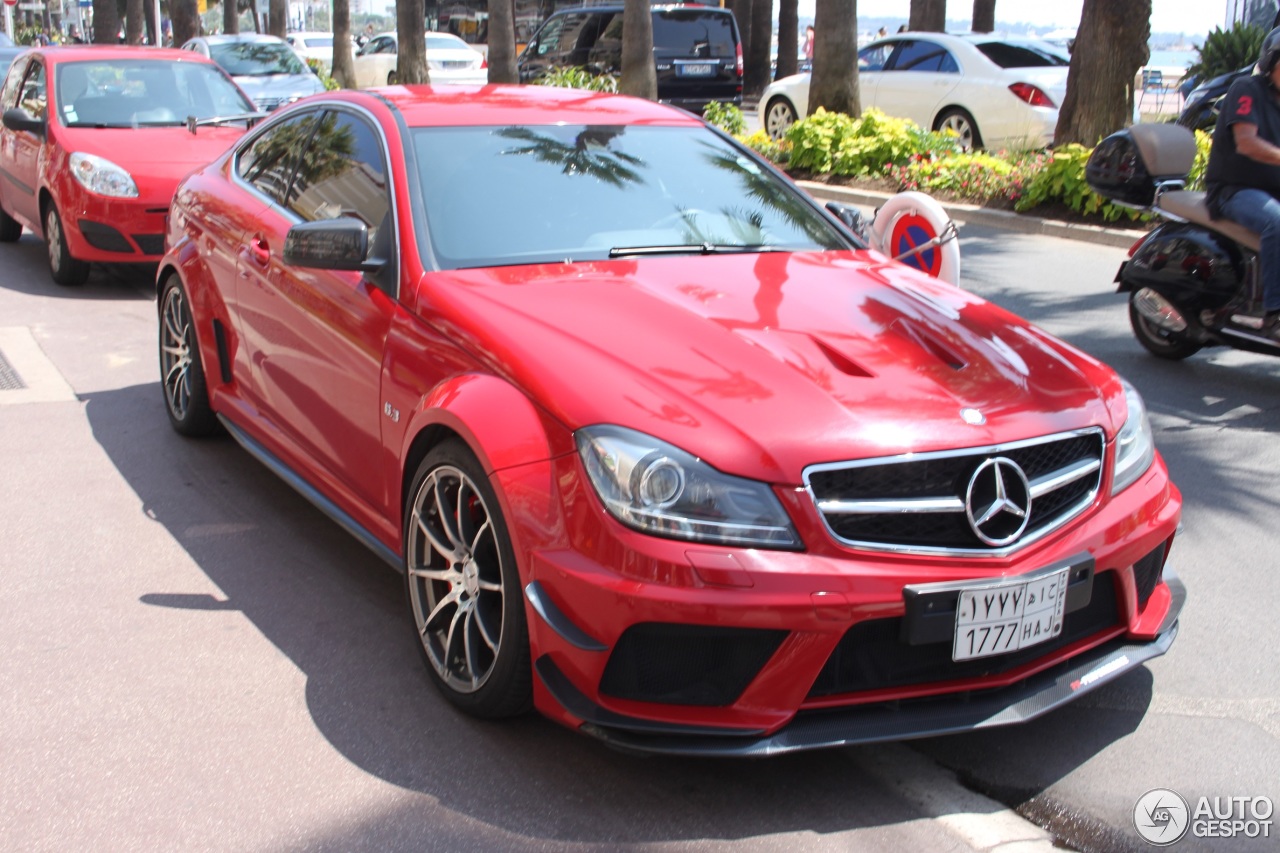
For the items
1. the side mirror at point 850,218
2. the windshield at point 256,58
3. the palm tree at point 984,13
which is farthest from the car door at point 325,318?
the palm tree at point 984,13

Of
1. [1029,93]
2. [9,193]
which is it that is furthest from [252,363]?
[1029,93]

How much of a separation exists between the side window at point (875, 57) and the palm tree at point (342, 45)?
51.9 ft

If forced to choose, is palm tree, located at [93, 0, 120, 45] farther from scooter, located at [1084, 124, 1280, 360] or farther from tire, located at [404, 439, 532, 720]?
tire, located at [404, 439, 532, 720]

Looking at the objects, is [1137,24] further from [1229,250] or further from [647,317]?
[647,317]

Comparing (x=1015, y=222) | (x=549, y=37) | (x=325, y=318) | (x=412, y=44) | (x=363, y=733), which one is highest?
(x=549, y=37)

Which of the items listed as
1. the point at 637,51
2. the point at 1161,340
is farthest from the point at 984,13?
the point at 1161,340

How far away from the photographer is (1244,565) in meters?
4.96

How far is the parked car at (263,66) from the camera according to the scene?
1938cm

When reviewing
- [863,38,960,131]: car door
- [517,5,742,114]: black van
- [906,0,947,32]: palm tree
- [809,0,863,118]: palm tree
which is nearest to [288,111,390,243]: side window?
[809,0,863,118]: palm tree

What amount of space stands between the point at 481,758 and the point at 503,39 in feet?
73.8

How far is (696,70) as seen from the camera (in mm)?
24469

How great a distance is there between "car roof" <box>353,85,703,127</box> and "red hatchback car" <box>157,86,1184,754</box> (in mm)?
39

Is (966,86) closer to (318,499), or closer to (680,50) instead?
(680,50)

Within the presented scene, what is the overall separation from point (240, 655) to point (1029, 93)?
13.7 metres
